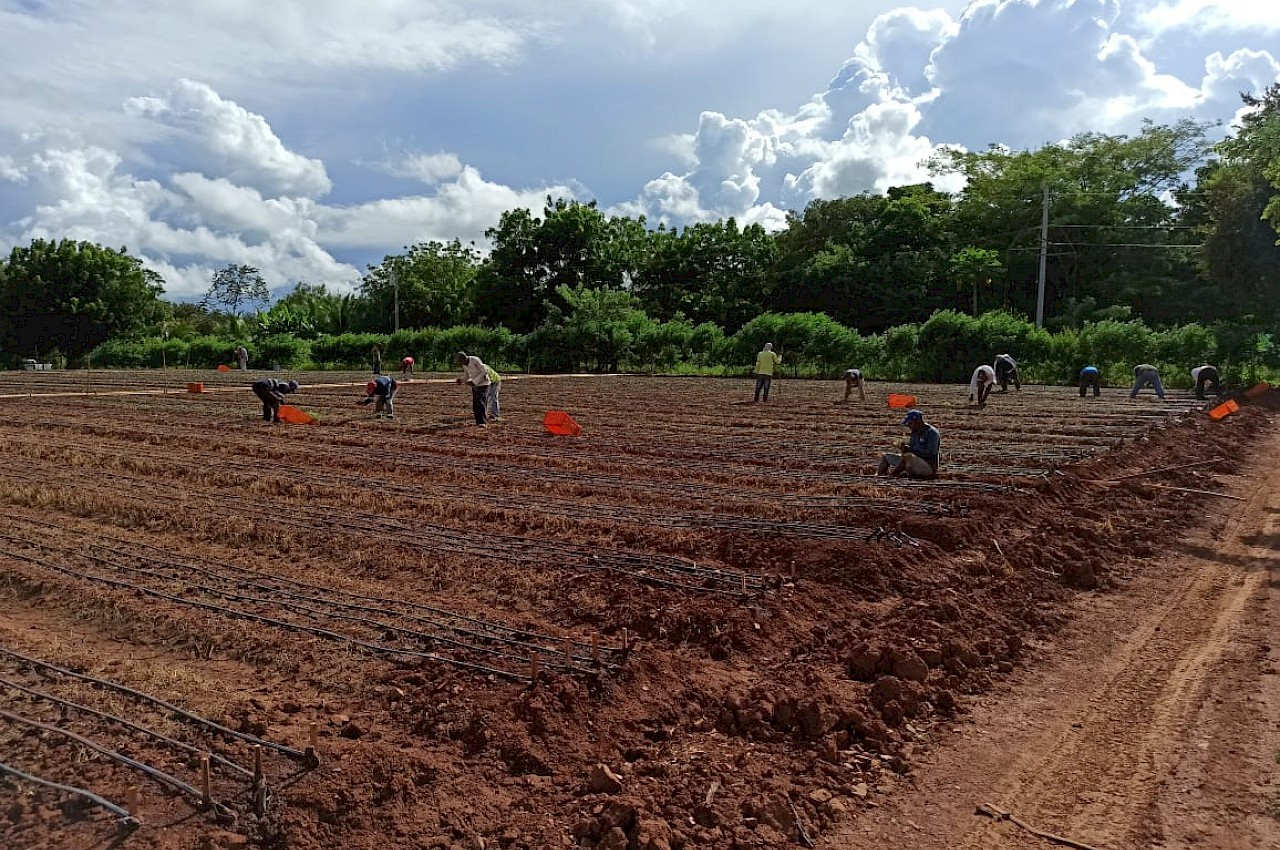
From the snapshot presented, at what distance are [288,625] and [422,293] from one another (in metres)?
50.4

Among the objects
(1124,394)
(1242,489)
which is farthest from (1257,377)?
(1242,489)

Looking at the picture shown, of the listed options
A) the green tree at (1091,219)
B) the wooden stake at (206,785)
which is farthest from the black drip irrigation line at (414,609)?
the green tree at (1091,219)

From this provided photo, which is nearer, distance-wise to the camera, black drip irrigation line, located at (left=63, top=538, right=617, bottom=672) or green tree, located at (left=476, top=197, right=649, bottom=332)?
black drip irrigation line, located at (left=63, top=538, right=617, bottom=672)

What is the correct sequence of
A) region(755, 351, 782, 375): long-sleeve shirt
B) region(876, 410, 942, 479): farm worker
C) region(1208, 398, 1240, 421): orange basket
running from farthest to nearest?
region(755, 351, 782, 375): long-sleeve shirt
region(1208, 398, 1240, 421): orange basket
region(876, 410, 942, 479): farm worker

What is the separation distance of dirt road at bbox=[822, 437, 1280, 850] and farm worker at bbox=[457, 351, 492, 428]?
34.7 feet

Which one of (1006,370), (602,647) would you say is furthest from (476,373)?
(1006,370)

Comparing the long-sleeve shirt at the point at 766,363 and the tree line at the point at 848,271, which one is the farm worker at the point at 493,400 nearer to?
the long-sleeve shirt at the point at 766,363

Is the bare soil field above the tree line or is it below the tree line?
Answer: below

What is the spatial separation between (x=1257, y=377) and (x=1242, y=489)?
1836 cm

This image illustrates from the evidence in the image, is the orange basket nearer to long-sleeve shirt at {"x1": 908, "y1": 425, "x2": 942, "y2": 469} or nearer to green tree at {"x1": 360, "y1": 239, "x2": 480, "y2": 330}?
long-sleeve shirt at {"x1": 908, "y1": 425, "x2": 942, "y2": 469}

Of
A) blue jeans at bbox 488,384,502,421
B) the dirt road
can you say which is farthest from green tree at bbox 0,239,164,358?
the dirt road

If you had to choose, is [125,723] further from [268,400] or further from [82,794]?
[268,400]

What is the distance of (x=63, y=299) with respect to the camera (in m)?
48.0

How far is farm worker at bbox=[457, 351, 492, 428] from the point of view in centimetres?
1426
